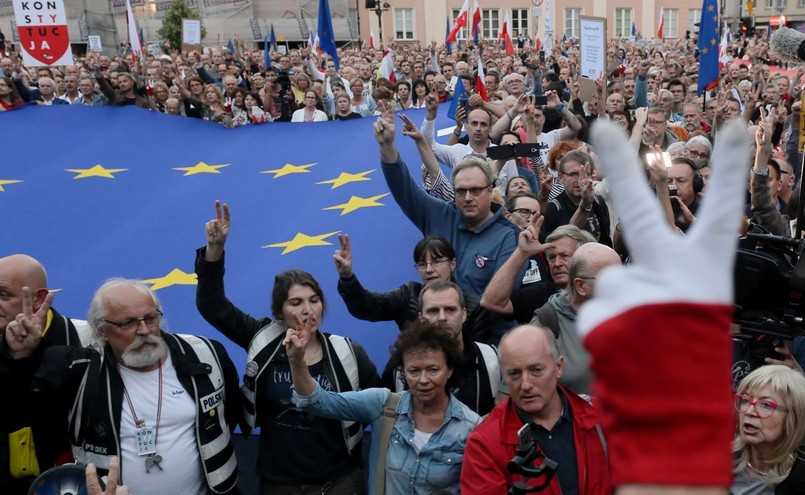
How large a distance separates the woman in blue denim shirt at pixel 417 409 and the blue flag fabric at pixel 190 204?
1.51 m

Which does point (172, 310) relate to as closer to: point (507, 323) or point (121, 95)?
point (507, 323)

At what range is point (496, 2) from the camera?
163 ft

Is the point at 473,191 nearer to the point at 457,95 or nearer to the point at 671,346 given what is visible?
the point at 671,346

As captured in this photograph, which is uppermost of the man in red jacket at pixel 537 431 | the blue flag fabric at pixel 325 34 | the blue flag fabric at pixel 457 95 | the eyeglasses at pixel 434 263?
the blue flag fabric at pixel 325 34

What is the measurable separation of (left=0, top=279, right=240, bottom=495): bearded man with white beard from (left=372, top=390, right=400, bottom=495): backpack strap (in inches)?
26.1

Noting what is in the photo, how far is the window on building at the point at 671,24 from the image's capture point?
2078 inches

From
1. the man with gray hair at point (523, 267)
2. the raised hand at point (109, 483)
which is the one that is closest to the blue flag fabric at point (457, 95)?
the man with gray hair at point (523, 267)

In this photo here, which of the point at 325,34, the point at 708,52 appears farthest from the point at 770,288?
the point at 325,34

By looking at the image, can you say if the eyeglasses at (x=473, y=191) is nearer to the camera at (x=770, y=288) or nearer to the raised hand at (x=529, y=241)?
the raised hand at (x=529, y=241)

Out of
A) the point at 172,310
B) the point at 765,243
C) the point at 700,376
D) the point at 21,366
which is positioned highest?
the point at 700,376

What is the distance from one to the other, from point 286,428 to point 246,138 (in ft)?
15.8

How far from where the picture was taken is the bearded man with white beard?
308 centimetres

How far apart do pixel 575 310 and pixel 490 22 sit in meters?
49.0

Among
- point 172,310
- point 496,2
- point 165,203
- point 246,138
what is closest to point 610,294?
point 172,310
